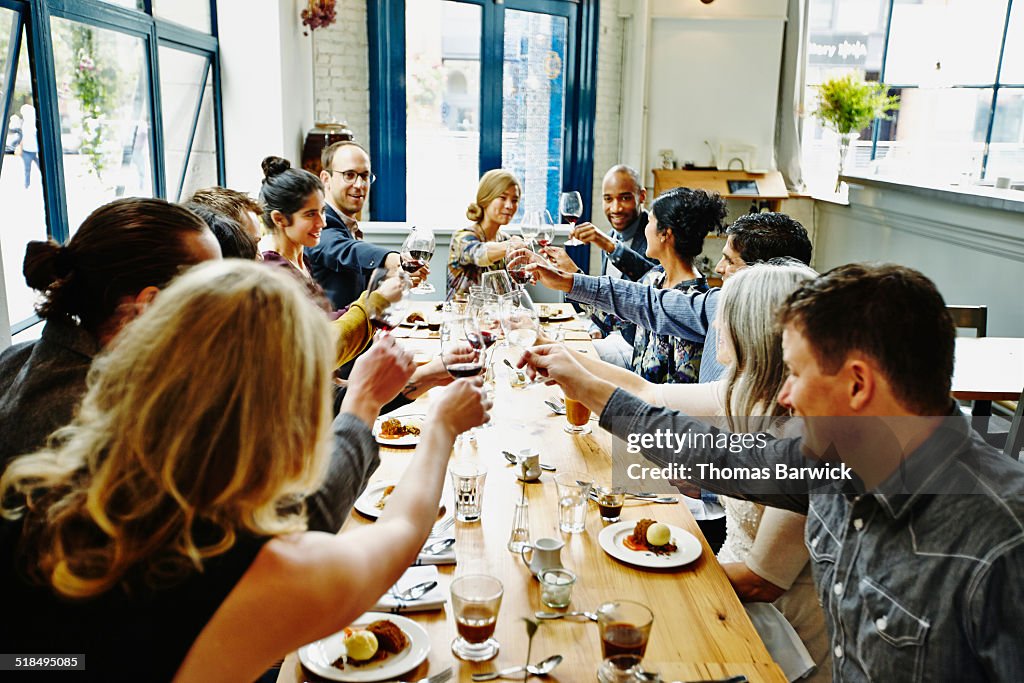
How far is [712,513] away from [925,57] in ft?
21.7

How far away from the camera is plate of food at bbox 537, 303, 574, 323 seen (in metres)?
4.26

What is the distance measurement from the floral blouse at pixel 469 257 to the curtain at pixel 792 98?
382 cm

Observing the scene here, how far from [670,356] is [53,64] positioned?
2.41m

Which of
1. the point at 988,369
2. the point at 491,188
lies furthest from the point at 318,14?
the point at 988,369

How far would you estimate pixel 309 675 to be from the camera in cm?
131

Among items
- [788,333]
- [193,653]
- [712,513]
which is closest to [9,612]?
[193,653]

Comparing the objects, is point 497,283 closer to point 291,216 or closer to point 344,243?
point 291,216

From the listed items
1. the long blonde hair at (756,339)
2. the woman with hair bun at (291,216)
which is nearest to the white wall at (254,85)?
the woman with hair bun at (291,216)

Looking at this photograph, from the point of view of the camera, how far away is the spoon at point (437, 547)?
5.54 feet

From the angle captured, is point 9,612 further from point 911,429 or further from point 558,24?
point 558,24

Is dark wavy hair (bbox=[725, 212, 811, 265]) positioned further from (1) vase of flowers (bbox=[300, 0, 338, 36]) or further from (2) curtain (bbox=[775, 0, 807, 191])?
(2) curtain (bbox=[775, 0, 807, 191])

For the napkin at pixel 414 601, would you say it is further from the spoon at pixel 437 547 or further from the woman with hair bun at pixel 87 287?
the woman with hair bun at pixel 87 287

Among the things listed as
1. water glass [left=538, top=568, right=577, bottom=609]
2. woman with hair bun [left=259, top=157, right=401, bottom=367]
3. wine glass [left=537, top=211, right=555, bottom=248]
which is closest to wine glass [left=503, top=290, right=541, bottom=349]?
water glass [left=538, top=568, right=577, bottom=609]

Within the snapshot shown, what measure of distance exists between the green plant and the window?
0.31 metres
